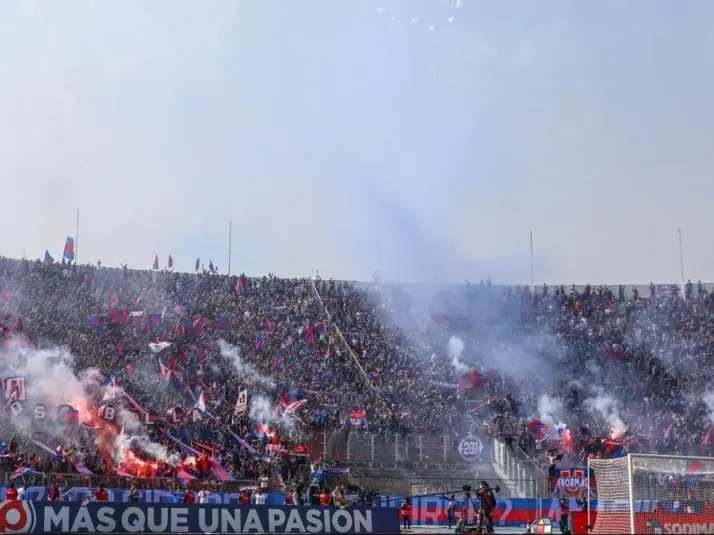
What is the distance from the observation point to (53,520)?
26000mm

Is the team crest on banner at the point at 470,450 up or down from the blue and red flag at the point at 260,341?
down

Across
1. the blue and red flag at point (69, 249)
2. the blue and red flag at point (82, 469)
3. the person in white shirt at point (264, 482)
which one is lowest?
the person in white shirt at point (264, 482)

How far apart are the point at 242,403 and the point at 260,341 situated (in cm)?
924

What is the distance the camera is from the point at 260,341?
52656mm

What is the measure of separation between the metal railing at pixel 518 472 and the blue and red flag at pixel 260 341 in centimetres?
1546

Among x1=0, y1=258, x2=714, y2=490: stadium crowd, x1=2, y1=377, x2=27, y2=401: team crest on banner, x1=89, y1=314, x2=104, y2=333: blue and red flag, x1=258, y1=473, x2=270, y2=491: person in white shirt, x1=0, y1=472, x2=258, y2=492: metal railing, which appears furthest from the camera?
x1=89, y1=314, x2=104, y2=333: blue and red flag

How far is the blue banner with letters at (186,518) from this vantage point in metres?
26.1

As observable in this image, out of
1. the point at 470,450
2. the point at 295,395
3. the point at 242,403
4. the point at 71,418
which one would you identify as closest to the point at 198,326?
the point at 295,395

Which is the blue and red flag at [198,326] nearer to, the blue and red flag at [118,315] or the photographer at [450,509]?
the blue and red flag at [118,315]

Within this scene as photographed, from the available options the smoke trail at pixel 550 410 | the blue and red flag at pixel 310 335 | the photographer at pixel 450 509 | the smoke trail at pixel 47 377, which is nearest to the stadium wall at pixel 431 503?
the photographer at pixel 450 509

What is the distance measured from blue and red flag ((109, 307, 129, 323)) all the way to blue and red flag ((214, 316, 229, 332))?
17.0 ft

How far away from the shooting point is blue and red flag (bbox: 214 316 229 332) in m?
53.4

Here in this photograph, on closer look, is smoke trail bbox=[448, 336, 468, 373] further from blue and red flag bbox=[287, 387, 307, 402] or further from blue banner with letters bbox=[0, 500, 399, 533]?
blue banner with letters bbox=[0, 500, 399, 533]

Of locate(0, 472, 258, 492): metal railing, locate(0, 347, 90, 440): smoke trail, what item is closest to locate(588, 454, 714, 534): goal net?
locate(0, 472, 258, 492): metal railing
